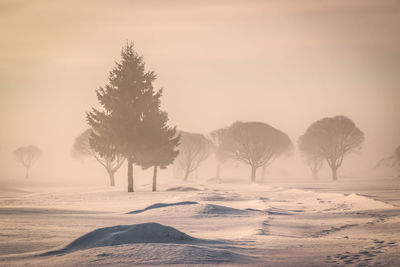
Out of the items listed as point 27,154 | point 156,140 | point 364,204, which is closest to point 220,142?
point 156,140

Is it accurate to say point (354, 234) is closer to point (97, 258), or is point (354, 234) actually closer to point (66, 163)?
point (97, 258)

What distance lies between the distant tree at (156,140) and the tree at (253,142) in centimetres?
3178

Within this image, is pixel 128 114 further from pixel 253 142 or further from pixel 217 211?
pixel 253 142

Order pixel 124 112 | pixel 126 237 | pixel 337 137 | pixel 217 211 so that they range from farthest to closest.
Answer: pixel 337 137, pixel 124 112, pixel 217 211, pixel 126 237

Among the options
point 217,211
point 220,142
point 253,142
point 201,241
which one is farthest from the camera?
point 220,142

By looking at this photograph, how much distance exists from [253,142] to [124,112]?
120 feet

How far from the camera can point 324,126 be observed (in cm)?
6969

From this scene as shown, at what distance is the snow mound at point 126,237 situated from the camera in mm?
8837

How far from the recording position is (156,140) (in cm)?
3612

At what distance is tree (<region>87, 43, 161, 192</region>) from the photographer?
3491cm

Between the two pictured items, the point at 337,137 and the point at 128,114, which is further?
the point at 337,137

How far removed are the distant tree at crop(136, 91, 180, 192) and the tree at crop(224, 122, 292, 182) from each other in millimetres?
31777

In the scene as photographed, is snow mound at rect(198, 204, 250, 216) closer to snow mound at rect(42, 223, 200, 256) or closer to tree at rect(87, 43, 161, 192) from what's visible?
snow mound at rect(42, 223, 200, 256)

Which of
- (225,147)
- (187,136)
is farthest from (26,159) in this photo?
(225,147)
